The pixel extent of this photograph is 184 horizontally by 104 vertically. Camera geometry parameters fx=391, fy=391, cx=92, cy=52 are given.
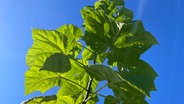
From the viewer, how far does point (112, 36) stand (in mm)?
4398

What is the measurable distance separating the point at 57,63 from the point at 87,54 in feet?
2.65

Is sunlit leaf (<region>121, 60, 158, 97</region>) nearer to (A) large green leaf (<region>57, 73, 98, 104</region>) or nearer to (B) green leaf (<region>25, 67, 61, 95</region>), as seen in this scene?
(A) large green leaf (<region>57, 73, 98, 104</region>)

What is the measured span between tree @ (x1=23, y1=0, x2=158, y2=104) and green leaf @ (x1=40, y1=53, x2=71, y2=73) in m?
0.06

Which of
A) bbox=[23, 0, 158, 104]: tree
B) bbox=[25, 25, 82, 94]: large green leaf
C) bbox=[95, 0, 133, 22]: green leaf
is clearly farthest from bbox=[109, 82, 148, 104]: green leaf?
bbox=[95, 0, 133, 22]: green leaf

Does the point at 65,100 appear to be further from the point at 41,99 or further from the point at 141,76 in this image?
the point at 141,76

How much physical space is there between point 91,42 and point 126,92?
753mm

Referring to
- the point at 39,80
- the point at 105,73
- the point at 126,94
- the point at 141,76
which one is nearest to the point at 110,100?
the point at 126,94

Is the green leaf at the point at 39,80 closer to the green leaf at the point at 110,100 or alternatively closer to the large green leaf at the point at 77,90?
the large green leaf at the point at 77,90

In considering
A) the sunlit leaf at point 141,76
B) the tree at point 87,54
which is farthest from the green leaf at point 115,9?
the sunlit leaf at point 141,76

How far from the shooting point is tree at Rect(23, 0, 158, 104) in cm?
418

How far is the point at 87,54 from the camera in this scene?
4566 millimetres

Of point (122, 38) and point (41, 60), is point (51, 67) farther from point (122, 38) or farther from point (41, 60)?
point (122, 38)

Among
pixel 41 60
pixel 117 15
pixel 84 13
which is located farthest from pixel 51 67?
pixel 117 15

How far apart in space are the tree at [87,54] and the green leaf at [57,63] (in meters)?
0.06
